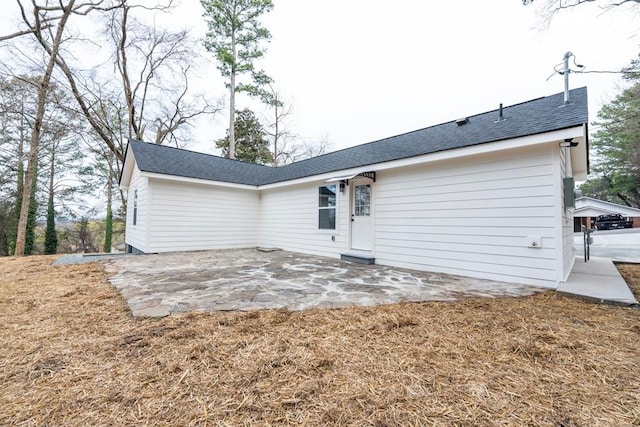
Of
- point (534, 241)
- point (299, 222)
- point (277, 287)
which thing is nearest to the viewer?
point (277, 287)

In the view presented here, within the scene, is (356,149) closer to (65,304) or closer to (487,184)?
(487,184)

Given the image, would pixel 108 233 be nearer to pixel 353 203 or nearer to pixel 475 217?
pixel 353 203

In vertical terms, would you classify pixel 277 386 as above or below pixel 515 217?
below

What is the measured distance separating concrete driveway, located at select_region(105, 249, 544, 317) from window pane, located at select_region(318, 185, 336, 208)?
2335 mm

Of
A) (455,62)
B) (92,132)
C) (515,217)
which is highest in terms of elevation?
(455,62)

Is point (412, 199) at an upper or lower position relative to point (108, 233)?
upper

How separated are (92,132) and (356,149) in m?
14.0

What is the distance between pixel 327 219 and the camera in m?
7.54

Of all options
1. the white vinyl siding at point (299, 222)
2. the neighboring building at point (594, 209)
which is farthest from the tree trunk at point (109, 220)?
the neighboring building at point (594, 209)

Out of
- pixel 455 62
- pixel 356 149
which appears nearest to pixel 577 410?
pixel 356 149

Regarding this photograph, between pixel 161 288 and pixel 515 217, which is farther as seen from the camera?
pixel 515 217

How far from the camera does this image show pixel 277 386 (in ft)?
5.16

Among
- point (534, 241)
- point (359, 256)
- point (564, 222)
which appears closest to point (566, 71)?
point (564, 222)

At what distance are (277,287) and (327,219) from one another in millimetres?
3852
